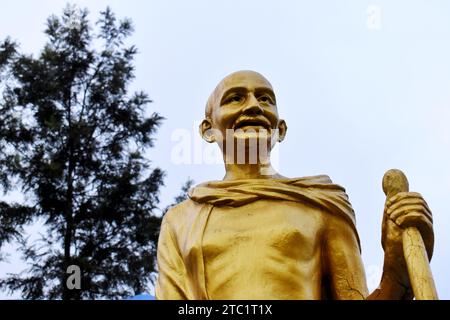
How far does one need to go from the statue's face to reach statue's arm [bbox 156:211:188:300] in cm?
76

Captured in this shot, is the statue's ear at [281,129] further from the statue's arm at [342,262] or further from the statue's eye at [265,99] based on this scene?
the statue's arm at [342,262]

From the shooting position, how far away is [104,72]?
18938 millimetres

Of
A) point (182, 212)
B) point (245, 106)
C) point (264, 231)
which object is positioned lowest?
point (264, 231)

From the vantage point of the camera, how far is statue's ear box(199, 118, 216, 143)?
6223 mm

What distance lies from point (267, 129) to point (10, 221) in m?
11.7

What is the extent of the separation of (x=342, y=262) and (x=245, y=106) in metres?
1.19

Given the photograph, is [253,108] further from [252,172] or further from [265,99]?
[252,172]

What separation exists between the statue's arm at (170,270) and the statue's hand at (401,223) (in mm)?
1276

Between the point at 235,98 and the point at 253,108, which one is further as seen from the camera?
the point at 235,98

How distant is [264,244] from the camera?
5.32 meters

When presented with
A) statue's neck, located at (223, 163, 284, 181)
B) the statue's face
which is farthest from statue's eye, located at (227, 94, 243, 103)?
statue's neck, located at (223, 163, 284, 181)

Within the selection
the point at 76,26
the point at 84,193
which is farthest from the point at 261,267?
the point at 76,26

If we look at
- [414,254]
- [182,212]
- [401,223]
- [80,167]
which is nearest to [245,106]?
[182,212]

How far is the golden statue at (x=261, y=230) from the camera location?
201 inches
